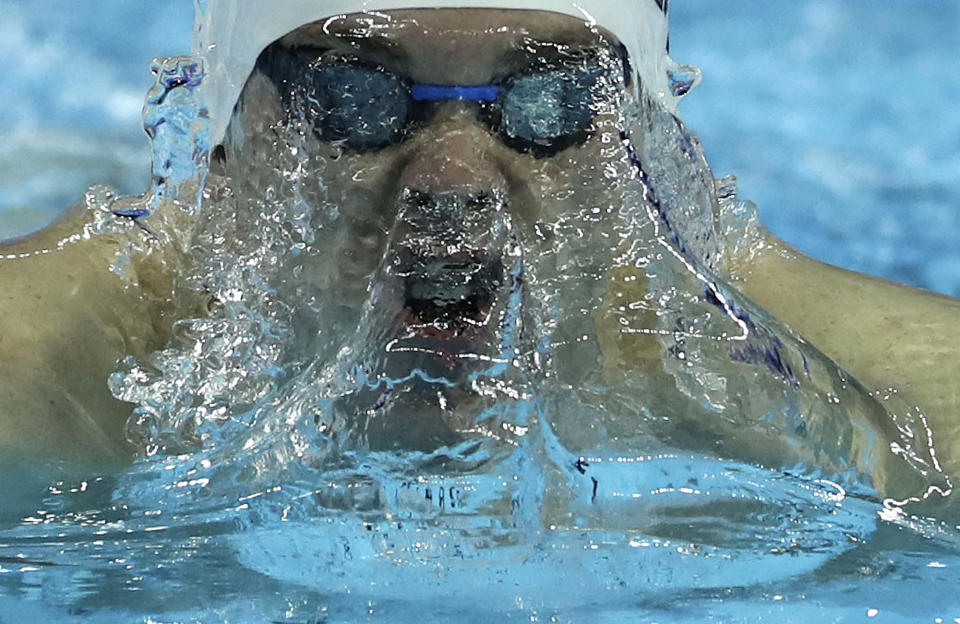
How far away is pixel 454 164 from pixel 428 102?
0.08 m

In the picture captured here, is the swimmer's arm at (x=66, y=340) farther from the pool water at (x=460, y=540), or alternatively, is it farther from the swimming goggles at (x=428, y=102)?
the swimming goggles at (x=428, y=102)

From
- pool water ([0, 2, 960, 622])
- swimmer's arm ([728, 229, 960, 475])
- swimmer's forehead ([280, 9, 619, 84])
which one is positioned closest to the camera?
pool water ([0, 2, 960, 622])

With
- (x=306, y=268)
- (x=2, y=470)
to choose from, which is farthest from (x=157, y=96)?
(x=2, y=470)

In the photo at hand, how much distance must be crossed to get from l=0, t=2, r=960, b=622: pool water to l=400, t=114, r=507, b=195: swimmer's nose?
0.87ft

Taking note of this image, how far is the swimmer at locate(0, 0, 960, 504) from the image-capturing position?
1327mm

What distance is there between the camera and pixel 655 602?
1.10 m

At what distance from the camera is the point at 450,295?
132 centimetres

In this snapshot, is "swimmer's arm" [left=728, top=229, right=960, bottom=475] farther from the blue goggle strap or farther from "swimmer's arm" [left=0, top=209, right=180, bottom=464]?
"swimmer's arm" [left=0, top=209, right=180, bottom=464]

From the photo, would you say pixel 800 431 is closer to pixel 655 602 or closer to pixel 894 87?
pixel 655 602

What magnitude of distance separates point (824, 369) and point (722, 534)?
33 cm

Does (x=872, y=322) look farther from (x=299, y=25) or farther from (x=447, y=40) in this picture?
(x=299, y=25)

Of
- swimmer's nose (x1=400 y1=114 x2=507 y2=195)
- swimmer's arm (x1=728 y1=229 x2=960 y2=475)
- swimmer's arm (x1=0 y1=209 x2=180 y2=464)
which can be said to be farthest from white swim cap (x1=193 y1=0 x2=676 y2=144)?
swimmer's arm (x1=728 y1=229 x2=960 y2=475)

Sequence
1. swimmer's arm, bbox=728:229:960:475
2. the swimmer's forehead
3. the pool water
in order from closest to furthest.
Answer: the pool water
the swimmer's forehead
swimmer's arm, bbox=728:229:960:475

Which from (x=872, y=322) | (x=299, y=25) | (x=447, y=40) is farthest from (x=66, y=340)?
(x=872, y=322)
